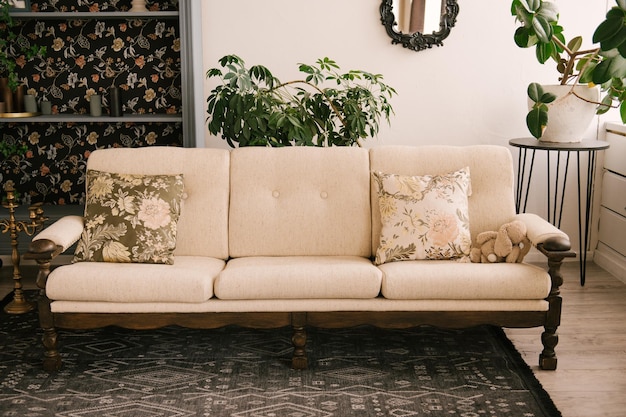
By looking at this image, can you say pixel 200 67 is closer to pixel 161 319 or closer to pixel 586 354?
pixel 161 319

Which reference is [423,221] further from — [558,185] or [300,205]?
[558,185]

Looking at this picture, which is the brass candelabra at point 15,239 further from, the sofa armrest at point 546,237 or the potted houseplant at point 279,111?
the sofa armrest at point 546,237

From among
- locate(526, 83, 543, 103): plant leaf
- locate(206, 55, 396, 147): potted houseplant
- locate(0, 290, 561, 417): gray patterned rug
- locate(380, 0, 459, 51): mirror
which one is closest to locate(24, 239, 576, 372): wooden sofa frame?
locate(0, 290, 561, 417): gray patterned rug

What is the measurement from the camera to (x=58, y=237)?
9.93 ft

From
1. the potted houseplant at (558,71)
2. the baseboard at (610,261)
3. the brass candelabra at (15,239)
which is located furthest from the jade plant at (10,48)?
the baseboard at (610,261)

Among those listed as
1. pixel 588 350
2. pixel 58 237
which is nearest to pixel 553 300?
pixel 588 350

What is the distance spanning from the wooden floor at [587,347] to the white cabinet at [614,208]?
5.1 inches

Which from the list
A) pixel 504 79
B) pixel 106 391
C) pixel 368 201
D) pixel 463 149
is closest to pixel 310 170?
pixel 368 201

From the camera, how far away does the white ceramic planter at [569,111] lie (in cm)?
397

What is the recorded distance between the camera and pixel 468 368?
3.05 m

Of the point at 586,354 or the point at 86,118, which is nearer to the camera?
the point at 586,354

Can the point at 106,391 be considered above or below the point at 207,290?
below

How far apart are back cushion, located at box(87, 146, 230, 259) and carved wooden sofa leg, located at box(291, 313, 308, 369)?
2.02 feet

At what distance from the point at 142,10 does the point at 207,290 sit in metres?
2.03
